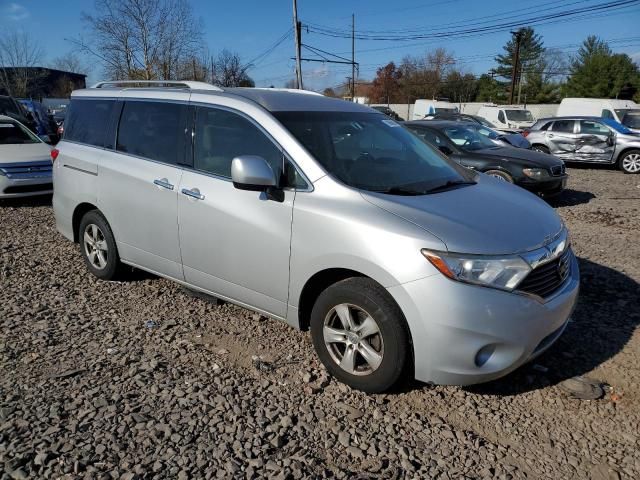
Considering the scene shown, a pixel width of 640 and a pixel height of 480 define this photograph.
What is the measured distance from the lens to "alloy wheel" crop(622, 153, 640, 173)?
13641 millimetres

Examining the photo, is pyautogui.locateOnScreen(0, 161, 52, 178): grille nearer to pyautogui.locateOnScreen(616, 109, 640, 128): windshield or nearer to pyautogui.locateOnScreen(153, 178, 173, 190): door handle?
pyautogui.locateOnScreen(153, 178, 173, 190): door handle

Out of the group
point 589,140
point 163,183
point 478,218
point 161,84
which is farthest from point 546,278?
point 589,140

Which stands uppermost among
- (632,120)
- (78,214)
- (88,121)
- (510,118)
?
(510,118)

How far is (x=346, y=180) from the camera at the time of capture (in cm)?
321

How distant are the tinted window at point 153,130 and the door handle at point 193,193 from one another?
12.4 inches

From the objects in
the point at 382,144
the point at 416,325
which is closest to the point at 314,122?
the point at 382,144

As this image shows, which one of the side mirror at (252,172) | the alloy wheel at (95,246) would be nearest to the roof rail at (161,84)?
the side mirror at (252,172)

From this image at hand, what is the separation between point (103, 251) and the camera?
15.9 feet

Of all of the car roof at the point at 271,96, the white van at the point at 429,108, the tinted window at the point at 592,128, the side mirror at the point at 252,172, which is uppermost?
the white van at the point at 429,108

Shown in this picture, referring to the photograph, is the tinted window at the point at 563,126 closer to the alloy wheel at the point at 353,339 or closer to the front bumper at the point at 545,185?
the front bumper at the point at 545,185

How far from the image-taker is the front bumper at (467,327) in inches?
103

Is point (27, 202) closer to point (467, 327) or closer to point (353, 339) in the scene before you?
point (353, 339)

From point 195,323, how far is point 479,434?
235 centimetres

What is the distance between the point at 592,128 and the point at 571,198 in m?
5.87
